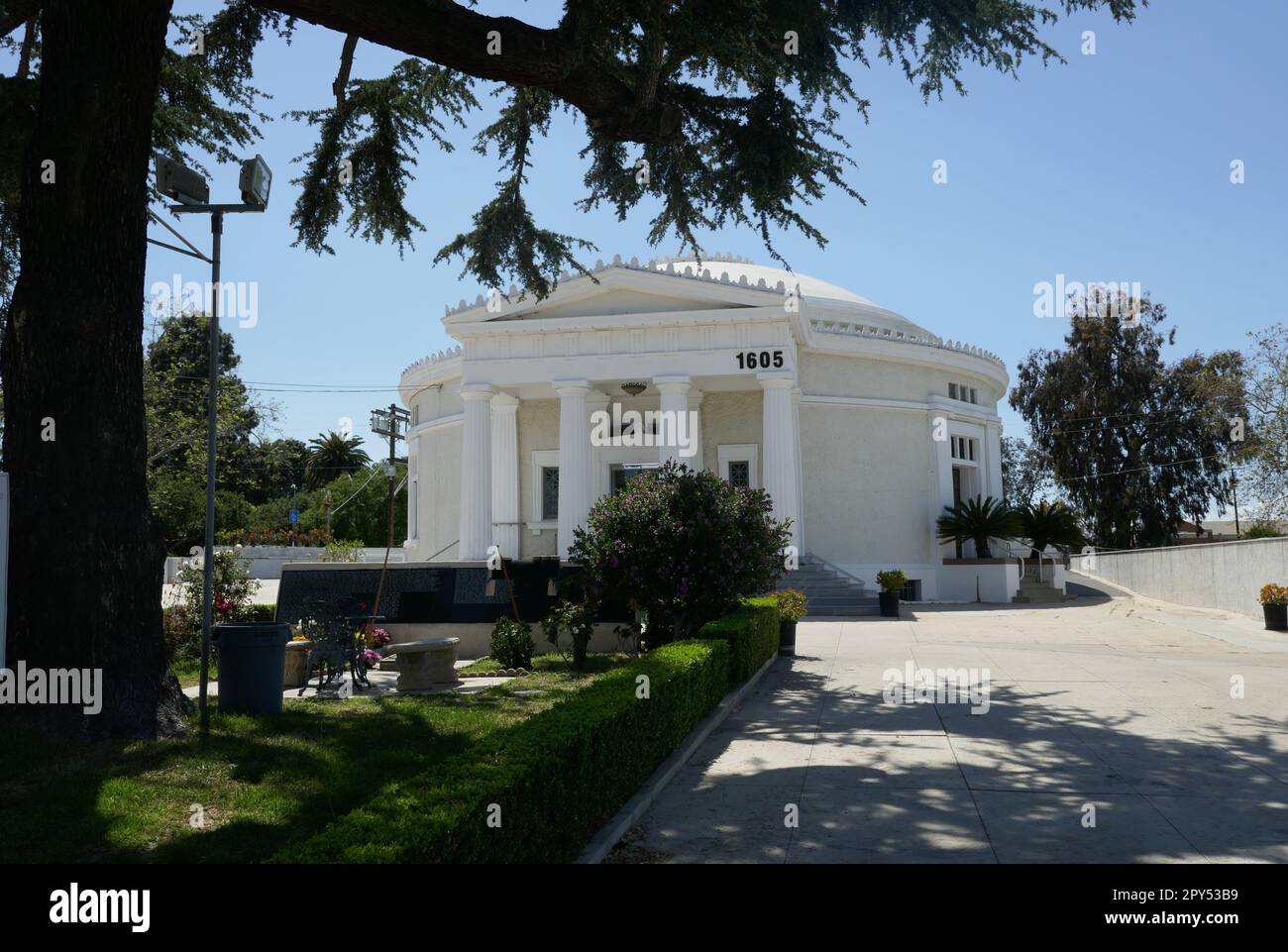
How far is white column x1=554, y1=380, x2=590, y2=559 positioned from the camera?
2889cm

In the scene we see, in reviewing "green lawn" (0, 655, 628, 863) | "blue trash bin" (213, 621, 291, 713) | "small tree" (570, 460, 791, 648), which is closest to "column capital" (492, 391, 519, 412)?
"small tree" (570, 460, 791, 648)

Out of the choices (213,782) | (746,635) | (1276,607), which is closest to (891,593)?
(1276,607)

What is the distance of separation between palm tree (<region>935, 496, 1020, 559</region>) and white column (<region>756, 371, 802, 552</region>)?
769cm

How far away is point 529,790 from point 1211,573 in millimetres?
28079

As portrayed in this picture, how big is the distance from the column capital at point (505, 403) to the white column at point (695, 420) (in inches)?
232

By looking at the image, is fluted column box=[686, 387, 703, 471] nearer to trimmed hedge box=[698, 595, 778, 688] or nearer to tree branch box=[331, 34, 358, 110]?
trimmed hedge box=[698, 595, 778, 688]

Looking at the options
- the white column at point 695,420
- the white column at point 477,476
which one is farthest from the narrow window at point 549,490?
the white column at point 695,420

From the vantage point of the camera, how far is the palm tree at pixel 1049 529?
113 ft

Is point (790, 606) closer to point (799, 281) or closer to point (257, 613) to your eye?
point (257, 613)

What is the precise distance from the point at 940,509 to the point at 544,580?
20.0m

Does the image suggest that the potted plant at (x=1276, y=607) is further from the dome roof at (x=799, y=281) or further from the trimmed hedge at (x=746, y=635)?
the dome roof at (x=799, y=281)

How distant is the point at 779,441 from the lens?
28.5 metres
